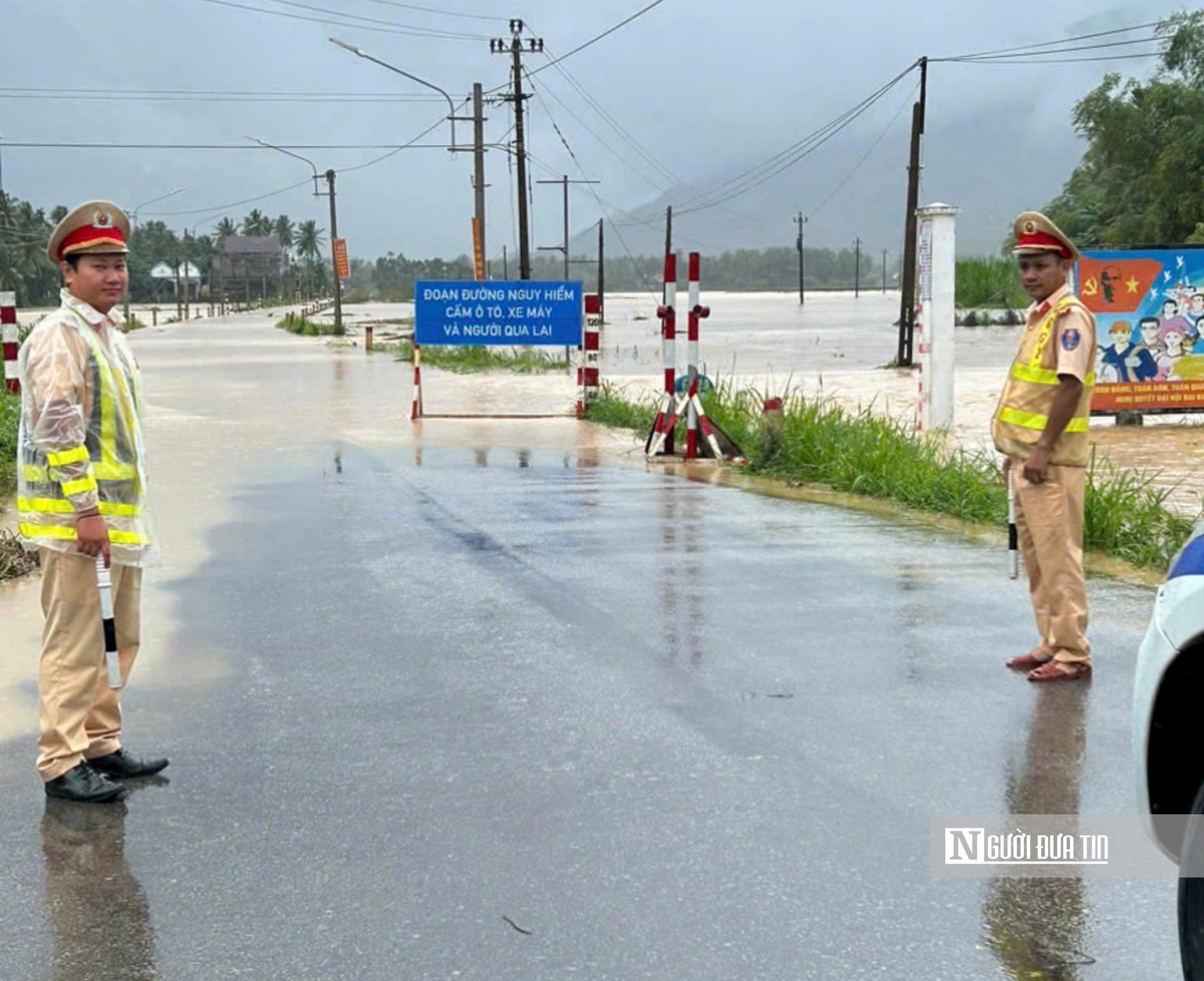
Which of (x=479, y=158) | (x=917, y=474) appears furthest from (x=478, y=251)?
(x=917, y=474)

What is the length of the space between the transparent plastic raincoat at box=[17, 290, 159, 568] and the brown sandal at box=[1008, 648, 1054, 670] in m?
3.57

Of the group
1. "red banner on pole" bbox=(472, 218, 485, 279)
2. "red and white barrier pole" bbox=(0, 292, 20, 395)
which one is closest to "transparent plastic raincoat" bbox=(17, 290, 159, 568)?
"red and white barrier pole" bbox=(0, 292, 20, 395)

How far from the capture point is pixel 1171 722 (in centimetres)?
327

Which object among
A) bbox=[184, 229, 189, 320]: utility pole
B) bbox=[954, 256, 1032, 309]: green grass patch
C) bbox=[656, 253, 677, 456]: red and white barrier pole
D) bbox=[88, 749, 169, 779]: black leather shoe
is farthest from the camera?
bbox=[184, 229, 189, 320]: utility pole

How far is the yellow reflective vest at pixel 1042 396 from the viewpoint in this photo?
20.1 ft

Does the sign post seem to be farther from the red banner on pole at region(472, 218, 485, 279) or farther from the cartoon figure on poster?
the red banner on pole at region(472, 218, 485, 279)

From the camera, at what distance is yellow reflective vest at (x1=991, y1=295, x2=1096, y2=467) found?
241 inches

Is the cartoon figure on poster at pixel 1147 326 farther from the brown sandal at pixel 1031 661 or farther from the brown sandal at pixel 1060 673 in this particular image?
the brown sandal at pixel 1060 673

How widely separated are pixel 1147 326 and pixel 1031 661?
11465mm

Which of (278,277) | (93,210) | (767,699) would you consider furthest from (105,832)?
(278,277)

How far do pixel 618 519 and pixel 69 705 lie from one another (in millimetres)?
6006

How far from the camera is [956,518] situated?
410 inches

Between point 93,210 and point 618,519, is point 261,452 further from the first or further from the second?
point 93,210

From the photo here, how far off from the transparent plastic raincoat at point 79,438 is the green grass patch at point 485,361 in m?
23.7
